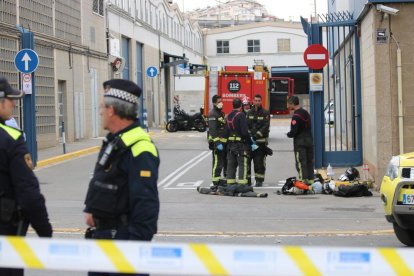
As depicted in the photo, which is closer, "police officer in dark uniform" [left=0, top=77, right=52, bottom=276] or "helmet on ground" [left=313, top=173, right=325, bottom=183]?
"police officer in dark uniform" [left=0, top=77, right=52, bottom=276]

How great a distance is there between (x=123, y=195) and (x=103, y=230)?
28 centimetres

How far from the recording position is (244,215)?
39.5 ft

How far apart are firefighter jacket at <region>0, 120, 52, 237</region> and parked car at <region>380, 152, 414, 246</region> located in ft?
15.7

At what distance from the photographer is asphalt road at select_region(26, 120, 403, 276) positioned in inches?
390

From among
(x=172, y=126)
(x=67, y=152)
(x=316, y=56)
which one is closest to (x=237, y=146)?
(x=316, y=56)

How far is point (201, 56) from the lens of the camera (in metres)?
73.2

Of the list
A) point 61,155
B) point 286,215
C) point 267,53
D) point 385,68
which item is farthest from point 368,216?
point 267,53

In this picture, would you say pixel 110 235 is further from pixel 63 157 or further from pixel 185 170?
pixel 63 157

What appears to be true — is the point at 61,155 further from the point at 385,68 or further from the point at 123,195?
the point at 123,195

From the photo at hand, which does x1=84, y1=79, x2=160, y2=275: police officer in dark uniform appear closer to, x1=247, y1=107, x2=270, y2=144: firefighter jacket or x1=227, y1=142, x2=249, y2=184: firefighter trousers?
x1=227, y1=142, x2=249, y2=184: firefighter trousers

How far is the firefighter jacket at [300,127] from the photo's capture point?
1480 cm

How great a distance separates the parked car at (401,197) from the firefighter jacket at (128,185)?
4.63m

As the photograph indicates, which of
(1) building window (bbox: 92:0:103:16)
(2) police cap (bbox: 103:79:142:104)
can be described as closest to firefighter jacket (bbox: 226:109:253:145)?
(2) police cap (bbox: 103:79:142:104)

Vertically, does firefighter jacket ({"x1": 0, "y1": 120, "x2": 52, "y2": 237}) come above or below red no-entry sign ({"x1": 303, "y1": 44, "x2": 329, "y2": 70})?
below
